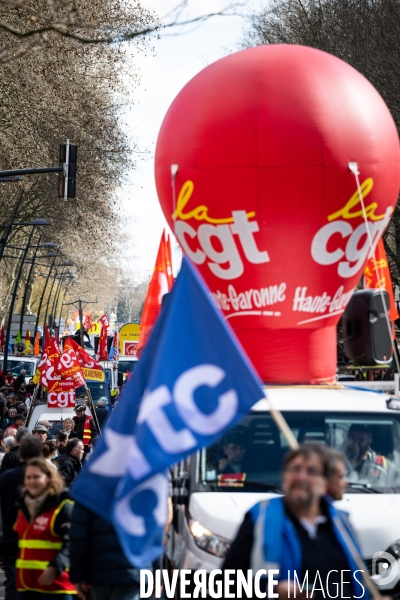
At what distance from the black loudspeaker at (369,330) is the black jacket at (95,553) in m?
4.57

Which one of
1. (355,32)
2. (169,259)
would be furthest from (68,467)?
(355,32)

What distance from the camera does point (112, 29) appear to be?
14.9 m

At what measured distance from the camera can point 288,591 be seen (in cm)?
464

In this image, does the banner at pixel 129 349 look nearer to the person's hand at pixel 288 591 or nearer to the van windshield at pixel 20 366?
the van windshield at pixel 20 366

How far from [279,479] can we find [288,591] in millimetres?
3593

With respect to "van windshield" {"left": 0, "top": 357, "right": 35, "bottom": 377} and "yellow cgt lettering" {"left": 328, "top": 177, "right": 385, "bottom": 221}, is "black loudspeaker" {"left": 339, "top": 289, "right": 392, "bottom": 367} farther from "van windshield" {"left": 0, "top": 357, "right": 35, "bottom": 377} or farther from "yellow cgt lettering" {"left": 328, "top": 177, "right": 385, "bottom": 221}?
"van windshield" {"left": 0, "top": 357, "right": 35, "bottom": 377}

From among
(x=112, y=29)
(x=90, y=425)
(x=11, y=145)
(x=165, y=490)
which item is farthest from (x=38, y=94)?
(x=165, y=490)

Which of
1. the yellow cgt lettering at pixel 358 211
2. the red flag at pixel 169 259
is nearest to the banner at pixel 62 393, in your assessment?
the red flag at pixel 169 259

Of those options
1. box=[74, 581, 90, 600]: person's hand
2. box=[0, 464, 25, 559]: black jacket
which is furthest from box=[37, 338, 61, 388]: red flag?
box=[74, 581, 90, 600]: person's hand

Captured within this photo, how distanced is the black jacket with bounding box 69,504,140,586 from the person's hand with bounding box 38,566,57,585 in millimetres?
154

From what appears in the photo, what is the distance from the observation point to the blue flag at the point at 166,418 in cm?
527

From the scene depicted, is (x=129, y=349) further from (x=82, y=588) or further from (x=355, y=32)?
(x=82, y=588)

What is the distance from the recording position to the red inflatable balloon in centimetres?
1060

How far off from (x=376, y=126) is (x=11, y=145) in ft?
86.0
